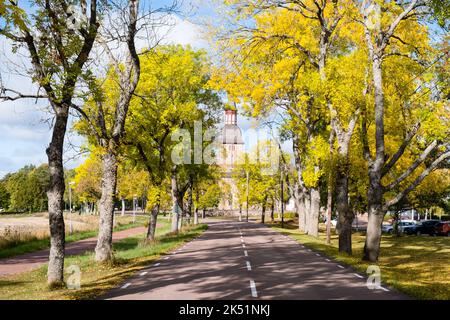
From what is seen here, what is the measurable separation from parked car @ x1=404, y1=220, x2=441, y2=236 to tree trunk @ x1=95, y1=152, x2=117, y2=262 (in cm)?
3836

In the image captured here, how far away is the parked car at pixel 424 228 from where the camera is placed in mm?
44319

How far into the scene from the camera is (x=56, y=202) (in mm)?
11109

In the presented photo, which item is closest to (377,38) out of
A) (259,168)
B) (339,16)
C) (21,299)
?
(339,16)

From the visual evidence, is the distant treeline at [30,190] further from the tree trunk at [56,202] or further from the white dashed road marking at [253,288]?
the white dashed road marking at [253,288]

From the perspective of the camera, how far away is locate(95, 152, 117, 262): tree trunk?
51.6 ft

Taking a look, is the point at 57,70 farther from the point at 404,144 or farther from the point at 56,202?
the point at 404,144

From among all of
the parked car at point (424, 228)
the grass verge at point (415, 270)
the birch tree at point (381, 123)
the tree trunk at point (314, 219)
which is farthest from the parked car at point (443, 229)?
the birch tree at point (381, 123)

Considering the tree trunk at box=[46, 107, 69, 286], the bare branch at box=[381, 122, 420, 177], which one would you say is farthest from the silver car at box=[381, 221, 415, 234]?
the tree trunk at box=[46, 107, 69, 286]

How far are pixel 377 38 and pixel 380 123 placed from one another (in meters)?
3.39

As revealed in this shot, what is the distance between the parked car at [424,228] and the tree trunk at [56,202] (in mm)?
42027

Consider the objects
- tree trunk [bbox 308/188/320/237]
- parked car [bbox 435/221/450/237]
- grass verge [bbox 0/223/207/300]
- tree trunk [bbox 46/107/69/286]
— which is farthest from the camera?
parked car [bbox 435/221/450/237]

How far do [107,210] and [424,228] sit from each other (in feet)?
127

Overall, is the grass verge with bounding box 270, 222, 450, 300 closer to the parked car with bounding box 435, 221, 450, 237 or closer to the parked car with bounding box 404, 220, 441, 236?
the parked car with bounding box 435, 221, 450, 237

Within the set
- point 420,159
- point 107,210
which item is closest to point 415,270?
point 420,159
